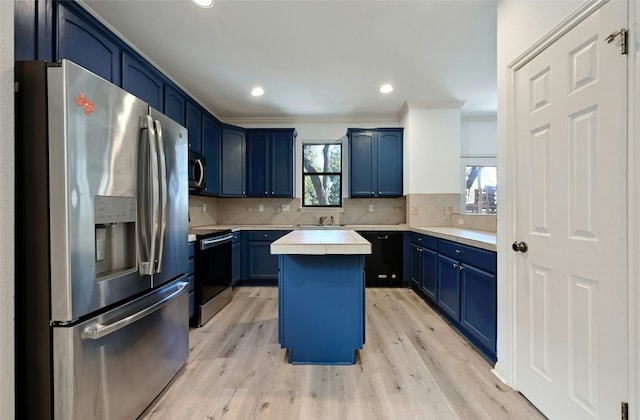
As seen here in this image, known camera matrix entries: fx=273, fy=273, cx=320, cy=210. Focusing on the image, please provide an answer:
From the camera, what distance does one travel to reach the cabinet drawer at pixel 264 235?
3.97 m

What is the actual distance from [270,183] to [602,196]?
3676 mm

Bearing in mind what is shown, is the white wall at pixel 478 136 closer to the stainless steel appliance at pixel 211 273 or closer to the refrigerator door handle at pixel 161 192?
the stainless steel appliance at pixel 211 273

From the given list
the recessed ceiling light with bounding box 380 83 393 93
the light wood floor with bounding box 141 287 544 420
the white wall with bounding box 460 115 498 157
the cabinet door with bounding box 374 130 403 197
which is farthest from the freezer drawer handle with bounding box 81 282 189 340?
the white wall with bounding box 460 115 498 157

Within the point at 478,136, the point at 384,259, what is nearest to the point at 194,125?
the point at 384,259

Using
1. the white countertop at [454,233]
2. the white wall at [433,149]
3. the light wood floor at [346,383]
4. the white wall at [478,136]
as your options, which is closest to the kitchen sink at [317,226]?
the white countertop at [454,233]

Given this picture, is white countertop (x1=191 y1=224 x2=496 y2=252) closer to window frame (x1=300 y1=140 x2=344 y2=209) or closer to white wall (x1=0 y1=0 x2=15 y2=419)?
window frame (x1=300 y1=140 x2=344 y2=209)

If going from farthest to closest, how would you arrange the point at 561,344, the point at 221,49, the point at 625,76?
the point at 221,49
the point at 561,344
the point at 625,76

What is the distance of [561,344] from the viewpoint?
4.43 feet

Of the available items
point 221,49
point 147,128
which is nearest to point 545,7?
point 147,128

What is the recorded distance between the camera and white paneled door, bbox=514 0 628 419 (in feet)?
3.60

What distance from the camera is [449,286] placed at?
257cm

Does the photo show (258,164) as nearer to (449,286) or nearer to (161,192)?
(161,192)

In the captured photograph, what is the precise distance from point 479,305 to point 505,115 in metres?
1.37

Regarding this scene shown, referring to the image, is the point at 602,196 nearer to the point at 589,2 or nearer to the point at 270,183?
the point at 589,2
